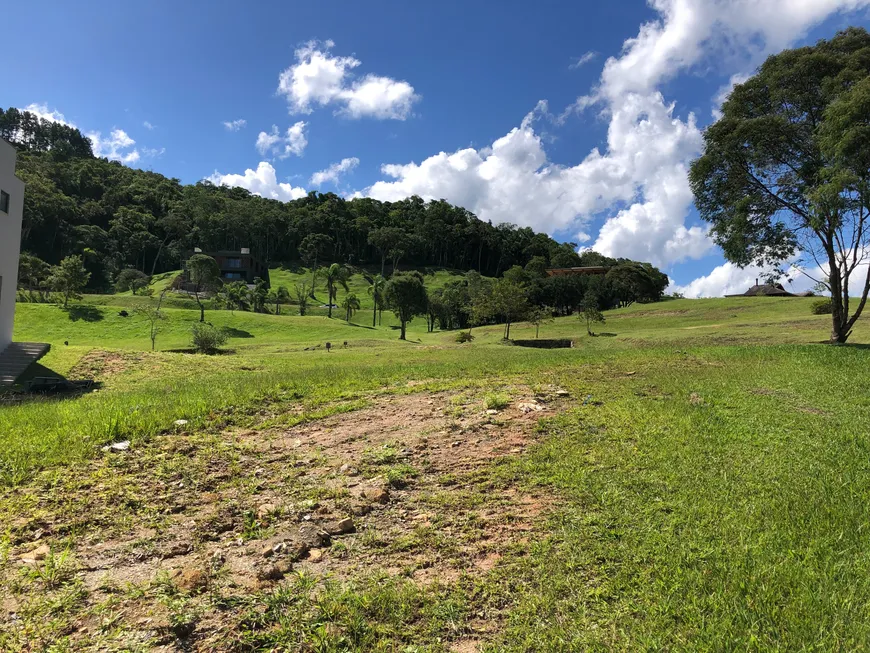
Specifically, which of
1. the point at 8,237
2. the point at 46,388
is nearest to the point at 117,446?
the point at 46,388

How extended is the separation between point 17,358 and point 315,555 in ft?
80.3

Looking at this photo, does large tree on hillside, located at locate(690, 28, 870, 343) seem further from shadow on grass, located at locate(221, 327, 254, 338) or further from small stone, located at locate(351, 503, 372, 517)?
shadow on grass, located at locate(221, 327, 254, 338)

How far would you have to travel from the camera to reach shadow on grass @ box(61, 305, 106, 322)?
51250mm

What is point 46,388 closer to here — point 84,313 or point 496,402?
point 496,402

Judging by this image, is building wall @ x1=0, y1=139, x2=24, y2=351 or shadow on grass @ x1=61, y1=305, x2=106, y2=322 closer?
building wall @ x1=0, y1=139, x2=24, y2=351

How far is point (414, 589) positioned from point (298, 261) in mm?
137427

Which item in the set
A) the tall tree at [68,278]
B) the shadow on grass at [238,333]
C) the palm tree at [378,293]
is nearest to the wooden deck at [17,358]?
the shadow on grass at [238,333]

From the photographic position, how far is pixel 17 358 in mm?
20656

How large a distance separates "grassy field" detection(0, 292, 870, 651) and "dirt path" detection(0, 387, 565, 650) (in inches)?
1.0

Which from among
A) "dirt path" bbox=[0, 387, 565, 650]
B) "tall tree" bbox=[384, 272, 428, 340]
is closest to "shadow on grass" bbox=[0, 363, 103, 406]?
"dirt path" bbox=[0, 387, 565, 650]

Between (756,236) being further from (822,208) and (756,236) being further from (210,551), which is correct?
(210,551)

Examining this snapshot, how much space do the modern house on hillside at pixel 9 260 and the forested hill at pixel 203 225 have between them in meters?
97.1

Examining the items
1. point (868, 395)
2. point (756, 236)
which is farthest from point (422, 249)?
point (868, 395)

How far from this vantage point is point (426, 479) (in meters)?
5.64
